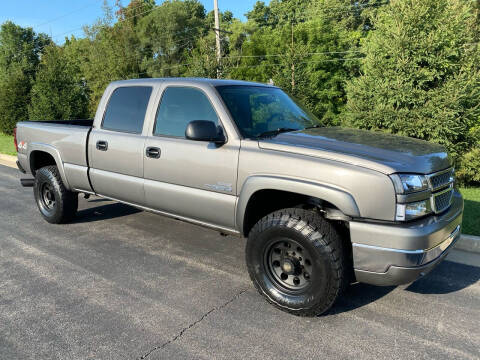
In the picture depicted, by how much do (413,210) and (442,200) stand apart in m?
0.53

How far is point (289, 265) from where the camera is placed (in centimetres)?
313

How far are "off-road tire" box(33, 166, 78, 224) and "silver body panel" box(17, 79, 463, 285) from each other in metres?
0.35

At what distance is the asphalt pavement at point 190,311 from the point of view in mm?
2689

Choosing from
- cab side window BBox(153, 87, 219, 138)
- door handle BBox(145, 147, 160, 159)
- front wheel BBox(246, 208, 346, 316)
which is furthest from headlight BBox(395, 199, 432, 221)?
door handle BBox(145, 147, 160, 159)

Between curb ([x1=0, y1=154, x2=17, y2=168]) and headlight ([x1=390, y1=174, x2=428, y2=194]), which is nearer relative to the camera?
headlight ([x1=390, y1=174, x2=428, y2=194])

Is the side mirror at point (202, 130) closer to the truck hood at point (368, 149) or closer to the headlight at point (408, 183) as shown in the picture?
the truck hood at point (368, 149)

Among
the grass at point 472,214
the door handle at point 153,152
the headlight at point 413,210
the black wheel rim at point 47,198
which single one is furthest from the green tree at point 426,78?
the black wheel rim at point 47,198

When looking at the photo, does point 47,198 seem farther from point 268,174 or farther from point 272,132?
point 268,174

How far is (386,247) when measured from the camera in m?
2.66

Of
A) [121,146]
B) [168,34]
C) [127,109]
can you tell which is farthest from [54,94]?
[168,34]

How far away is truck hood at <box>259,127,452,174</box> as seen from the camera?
2.77 m

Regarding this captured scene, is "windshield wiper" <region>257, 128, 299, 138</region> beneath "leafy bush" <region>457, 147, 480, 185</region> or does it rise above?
above

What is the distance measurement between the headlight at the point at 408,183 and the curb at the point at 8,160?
452 inches

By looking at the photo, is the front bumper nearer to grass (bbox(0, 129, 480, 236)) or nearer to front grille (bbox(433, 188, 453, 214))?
front grille (bbox(433, 188, 453, 214))
